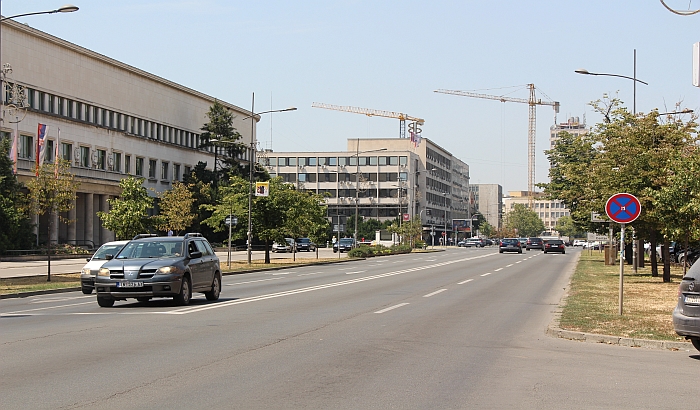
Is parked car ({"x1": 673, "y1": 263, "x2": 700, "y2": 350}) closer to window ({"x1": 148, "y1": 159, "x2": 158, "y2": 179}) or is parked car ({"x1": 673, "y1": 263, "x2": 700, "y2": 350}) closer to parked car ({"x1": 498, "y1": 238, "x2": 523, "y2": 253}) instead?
parked car ({"x1": 498, "y1": 238, "x2": 523, "y2": 253})

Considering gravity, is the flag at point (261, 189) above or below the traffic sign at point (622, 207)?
above

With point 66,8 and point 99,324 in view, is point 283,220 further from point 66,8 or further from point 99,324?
point 99,324

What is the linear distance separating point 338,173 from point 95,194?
79.3 m

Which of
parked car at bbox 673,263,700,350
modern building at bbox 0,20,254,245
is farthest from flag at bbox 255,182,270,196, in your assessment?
parked car at bbox 673,263,700,350

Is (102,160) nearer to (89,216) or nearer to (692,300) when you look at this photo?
(89,216)

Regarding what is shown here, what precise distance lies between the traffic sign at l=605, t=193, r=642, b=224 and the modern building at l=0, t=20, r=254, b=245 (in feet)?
158

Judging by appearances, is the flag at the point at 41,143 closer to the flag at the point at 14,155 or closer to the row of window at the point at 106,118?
the flag at the point at 14,155

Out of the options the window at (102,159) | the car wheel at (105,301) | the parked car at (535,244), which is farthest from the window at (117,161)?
the car wheel at (105,301)

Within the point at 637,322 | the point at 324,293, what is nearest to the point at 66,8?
the point at 324,293

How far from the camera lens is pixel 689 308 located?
11750 millimetres

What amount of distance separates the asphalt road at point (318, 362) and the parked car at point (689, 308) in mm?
420

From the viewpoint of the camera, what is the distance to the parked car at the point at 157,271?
19062 millimetres

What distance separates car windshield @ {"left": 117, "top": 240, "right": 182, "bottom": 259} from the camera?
2008 centimetres

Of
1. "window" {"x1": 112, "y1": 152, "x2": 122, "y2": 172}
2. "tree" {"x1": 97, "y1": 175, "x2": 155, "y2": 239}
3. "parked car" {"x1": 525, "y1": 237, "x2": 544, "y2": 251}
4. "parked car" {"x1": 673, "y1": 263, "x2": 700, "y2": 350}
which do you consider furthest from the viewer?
"parked car" {"x1": 525, "y1": 237, "x2": 544, "y2": 251}
